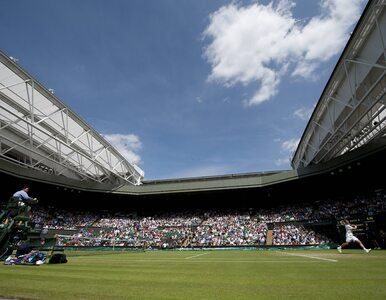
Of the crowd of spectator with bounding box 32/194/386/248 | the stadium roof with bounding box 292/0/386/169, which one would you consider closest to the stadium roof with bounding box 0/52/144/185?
the crowd of spectator with bounding box 32/194/386/248

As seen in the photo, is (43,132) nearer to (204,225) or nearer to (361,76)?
(204,225)

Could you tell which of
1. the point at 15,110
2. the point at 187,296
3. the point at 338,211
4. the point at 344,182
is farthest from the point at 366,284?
the point at 344,182

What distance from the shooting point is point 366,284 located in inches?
229

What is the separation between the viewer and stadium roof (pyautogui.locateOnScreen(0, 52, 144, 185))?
86.7 ft

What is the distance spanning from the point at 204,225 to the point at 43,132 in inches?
1055

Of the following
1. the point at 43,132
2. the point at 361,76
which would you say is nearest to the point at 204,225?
the point at 43,132

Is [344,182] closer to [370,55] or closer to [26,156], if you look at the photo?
[370,55]

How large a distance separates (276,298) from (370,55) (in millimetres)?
20649

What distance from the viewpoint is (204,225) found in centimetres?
4438

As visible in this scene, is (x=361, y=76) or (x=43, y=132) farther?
(x=43, y=132)

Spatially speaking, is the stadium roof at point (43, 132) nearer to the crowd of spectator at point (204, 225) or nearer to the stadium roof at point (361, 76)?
the crowd of spectator at point (204, 225)

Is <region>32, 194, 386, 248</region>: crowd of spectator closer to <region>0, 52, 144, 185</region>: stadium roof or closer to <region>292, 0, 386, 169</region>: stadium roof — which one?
<region>0, 52, 144, 185</region>: stadium roof

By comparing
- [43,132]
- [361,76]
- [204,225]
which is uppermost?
[361,76]

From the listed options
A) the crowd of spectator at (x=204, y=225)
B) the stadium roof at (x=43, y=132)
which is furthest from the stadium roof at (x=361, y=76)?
the stadium roof at (x=43, y=132)
